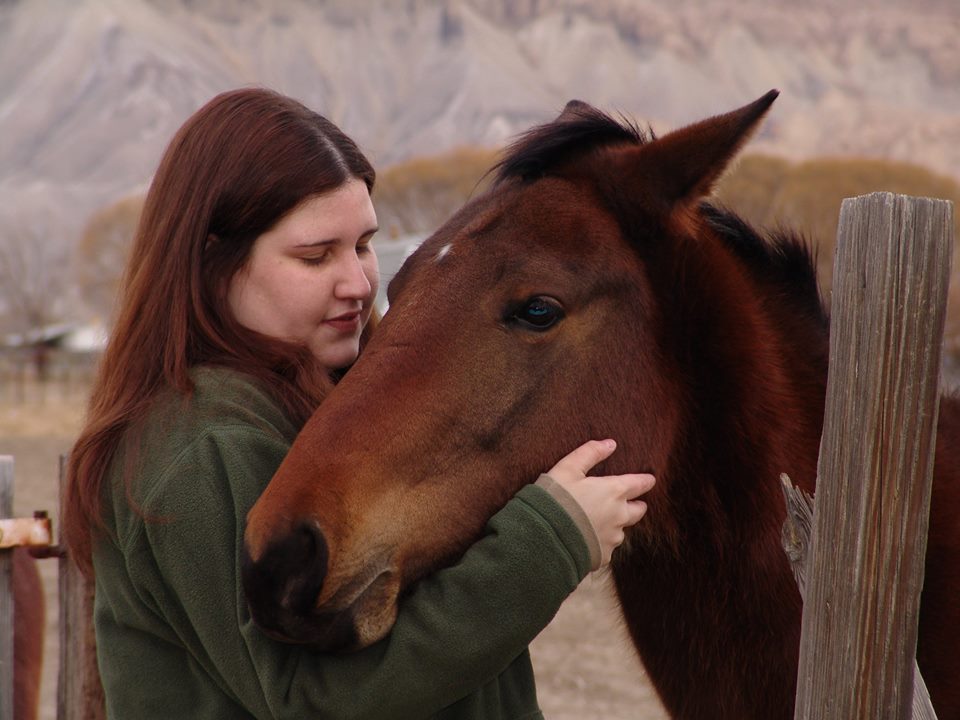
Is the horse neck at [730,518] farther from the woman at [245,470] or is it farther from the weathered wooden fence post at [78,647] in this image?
the weathered wooden fence post at [78,647]

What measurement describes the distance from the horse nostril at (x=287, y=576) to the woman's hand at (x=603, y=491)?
51 cm

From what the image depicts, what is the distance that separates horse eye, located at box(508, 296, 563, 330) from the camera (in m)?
2.15

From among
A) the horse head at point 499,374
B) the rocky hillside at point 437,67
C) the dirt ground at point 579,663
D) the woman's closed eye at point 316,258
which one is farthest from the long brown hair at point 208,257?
the rocky hillside at point 437,67

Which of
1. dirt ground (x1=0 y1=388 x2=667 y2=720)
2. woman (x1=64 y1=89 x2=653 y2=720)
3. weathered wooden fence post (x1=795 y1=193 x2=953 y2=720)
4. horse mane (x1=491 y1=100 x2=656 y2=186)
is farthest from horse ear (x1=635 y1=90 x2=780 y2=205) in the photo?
dirt ground (x1=0 y1=388 x2=667 y2=720)

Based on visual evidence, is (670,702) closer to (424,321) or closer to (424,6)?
(424,321)

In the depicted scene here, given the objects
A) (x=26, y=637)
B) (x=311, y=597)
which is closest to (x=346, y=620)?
(x=311, y=597)

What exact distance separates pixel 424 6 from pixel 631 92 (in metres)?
34.1

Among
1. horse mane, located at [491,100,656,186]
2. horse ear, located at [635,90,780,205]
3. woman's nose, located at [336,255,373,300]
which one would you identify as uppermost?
horse mane, located at [491,100,656,186]

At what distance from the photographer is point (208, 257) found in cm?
233

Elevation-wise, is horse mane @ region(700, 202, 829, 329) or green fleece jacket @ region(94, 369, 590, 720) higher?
horse mane @ region(700, 202, 829, 329)

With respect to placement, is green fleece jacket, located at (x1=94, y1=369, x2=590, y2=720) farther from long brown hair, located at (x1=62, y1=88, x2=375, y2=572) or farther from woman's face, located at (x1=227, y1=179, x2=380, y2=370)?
woman's face, located at (x1=227, y1=179, x2=380, y2=370)

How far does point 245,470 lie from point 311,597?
0.32 meters

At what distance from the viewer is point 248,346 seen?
2285mm

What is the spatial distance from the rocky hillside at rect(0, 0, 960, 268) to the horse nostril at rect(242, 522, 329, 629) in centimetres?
10181
